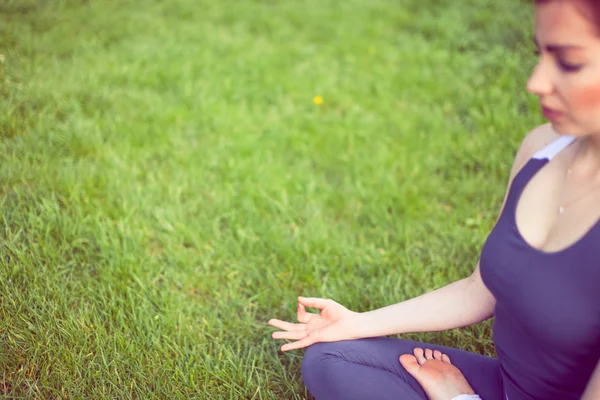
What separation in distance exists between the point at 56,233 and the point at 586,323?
2.30 metres

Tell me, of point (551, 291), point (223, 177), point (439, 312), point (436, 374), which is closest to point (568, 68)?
point (551, 291)

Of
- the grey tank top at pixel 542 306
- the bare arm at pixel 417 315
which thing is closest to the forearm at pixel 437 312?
the bare arm at pixel 417 315

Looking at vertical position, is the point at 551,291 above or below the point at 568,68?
below

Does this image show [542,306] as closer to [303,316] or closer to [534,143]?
[534,143]

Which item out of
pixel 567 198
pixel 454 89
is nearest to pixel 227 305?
pixel 567 198

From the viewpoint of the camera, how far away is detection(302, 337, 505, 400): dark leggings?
1.67 metres

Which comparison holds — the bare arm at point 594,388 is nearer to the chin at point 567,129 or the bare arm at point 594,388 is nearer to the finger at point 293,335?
the chin at point 567,129

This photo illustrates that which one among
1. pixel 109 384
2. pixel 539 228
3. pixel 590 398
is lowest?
pixel 109 384

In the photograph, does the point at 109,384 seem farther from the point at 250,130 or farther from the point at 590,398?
the point at 250,130

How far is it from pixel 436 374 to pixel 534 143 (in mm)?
743

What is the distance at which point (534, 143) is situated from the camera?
162 centimetres

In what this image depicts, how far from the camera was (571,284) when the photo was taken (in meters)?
1.30

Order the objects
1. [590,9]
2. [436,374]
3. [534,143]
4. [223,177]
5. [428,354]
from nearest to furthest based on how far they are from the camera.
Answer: [590,9]
[534,143]
[436,374]
[428,354]
[223,177]

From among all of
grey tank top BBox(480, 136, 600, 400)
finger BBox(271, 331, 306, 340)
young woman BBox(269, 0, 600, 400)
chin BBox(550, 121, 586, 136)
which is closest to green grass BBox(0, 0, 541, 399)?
finger BBox(271, 331, 306, 340)
